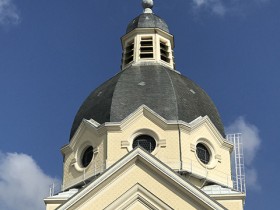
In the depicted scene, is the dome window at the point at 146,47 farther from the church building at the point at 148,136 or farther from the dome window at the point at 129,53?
the church building at the point at 148,136

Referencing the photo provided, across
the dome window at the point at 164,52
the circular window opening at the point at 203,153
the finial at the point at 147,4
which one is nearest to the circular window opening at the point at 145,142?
the circular window opening at the point at 203,153

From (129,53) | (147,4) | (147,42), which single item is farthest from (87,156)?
(147,4)

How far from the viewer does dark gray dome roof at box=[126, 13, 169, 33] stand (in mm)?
39969

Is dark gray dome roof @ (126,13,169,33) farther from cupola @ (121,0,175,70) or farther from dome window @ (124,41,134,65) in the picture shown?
dome window @ (124,41,134,65)

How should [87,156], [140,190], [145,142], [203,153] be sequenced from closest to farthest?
[140,190] < [145,142] < [203,153] < [87,156]

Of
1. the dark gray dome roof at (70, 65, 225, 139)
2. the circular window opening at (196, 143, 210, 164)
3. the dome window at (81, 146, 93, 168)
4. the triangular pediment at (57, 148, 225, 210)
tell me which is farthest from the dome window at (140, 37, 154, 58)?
the triangular pediment at (57, 148, 225, 210)

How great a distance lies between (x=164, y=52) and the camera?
39.7 meters

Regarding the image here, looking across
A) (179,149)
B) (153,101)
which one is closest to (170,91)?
(153,101)

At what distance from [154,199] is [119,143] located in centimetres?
637

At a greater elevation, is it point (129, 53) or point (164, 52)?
point (129, 53)

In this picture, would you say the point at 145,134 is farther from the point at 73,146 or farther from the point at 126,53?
the point at 126,53

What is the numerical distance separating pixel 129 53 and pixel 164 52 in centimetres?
199

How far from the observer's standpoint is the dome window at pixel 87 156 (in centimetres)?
3294

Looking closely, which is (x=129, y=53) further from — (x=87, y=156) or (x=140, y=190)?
(x=140, y=190)
